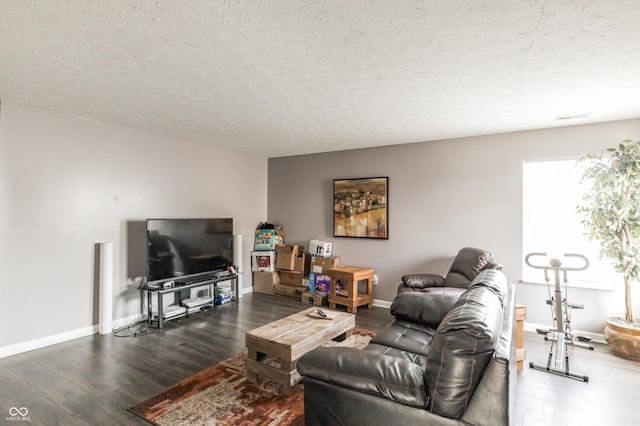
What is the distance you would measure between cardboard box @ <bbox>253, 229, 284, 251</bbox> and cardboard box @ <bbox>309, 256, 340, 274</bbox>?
856 millimetres

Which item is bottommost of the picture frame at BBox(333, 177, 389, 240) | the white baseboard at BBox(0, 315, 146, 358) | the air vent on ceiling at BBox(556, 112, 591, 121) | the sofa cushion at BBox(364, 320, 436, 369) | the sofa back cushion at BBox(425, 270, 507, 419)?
the white baseboard at BBox(0, 315, 146, 358)

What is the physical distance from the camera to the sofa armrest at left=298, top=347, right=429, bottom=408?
4.48 ft

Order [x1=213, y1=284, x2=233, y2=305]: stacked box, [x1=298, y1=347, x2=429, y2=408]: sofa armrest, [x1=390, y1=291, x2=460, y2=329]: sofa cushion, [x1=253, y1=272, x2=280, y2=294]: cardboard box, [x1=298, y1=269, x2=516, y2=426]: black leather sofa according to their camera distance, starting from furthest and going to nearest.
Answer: [x1=253, y1=272, x2=280, y2=294]: cardboard box
[x1=213, y1=284, x2=233, y2=305]: stacked box
[x1=390, y1=291, x2=460, y2=329]: sofa cushion
[x1=298, y1=347, x2=429, y2=408]: sofa armrest
[x1=298, y1=269, x2=516, y2=426]: black leather sofa

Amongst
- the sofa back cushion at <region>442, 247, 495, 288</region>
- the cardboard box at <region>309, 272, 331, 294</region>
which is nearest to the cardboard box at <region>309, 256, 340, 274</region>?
the cardboard box at <region>309, 272, 331, 294</region>

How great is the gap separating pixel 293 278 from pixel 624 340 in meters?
4.26

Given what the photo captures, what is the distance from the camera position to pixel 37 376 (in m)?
2.70

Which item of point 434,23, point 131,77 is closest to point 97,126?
point 131,77

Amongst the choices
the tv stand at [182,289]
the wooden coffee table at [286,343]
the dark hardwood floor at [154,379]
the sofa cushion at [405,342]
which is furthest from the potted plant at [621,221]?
the tv stand at [182,289]

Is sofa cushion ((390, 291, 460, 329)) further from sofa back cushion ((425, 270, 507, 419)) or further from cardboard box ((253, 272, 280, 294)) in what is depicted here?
cardboard box ((253, 272, 280, 294))

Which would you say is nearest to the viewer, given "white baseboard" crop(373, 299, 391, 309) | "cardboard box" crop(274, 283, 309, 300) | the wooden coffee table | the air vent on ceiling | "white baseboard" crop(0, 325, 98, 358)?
the wooden coffee table

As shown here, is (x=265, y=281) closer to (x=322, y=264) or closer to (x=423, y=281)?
(x=322, y=264)

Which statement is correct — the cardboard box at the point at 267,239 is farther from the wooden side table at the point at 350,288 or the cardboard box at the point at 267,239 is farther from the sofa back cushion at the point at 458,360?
the sofa back cushion at the point at 458,360

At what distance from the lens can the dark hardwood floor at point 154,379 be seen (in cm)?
225

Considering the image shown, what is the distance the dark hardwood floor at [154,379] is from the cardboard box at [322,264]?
145 centimetres
